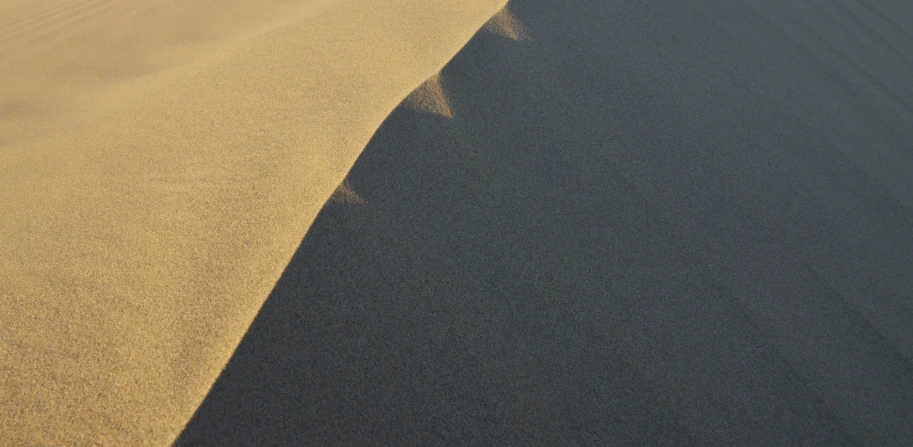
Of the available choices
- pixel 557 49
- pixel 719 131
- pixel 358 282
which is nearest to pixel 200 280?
pixel 358 282

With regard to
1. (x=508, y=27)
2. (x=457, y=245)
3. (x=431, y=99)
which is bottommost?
(x=457, y=245)

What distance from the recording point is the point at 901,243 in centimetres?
209

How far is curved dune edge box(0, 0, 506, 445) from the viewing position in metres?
1.20

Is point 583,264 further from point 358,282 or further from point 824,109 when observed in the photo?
point 824,109

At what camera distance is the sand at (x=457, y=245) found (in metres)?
1.27

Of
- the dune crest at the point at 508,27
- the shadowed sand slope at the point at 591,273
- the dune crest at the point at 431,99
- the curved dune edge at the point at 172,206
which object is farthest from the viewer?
the dune crest at the point at 508,27

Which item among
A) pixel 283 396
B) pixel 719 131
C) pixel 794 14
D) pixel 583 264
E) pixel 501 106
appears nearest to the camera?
pixel 283 396

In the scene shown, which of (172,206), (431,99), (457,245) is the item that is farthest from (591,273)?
(172,206)

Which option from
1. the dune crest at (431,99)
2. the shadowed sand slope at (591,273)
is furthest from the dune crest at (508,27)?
the dune crest at (431,99)

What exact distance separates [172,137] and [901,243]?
2.75 meters

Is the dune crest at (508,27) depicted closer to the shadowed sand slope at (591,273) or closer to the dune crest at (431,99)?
the shadowed sand slope at (591,273)

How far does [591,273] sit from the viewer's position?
5.51 feet

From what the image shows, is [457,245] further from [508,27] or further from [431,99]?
[508,27]

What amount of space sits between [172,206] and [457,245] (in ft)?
2.87
